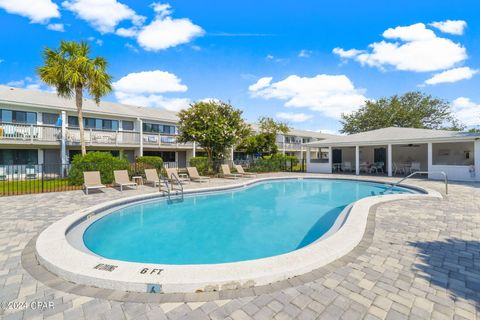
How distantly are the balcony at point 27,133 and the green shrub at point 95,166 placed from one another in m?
6.46

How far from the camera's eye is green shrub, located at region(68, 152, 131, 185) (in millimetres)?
13039

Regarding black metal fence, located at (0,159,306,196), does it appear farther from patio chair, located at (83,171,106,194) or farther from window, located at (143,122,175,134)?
window, located at (143,122,175,134)

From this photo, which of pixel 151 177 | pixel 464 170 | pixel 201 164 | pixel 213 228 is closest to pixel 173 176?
pixel 151 177

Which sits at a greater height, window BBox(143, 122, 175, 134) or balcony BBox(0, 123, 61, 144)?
window BBox(143, 122, 175, 134)

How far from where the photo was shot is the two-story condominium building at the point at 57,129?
665 inches

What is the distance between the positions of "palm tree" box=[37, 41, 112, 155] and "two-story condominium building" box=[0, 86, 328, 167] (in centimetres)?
433

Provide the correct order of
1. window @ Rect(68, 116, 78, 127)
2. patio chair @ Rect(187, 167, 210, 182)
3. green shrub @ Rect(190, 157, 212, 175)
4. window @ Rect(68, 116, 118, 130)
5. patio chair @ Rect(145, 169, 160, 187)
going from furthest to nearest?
1. window @ Rect(68, 116, 118, 130)
2. window @ Rect(68, 116, 78, 127)
3. green shrub @ Rect(190, 157, 212, 175)
4. patio chair @ Rect(187, 167, 210, 182)
5. patio chair @ Rect(145, 169, 160, 187)

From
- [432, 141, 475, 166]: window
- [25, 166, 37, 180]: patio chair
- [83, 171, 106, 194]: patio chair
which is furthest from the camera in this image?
[432, 141, 475, 166]: window

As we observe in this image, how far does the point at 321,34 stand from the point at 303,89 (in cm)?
2312

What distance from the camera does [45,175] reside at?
18.4 meters

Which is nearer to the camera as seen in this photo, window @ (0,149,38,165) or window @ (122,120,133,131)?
window @ (0,149,38,165)

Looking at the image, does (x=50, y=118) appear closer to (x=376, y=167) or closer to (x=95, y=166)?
(x=95, y=166)

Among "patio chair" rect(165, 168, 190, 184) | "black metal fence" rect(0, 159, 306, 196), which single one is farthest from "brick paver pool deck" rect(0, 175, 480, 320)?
"black metal fence" rect(0, 159, 306, 196)

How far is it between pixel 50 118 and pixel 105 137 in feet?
15.6
